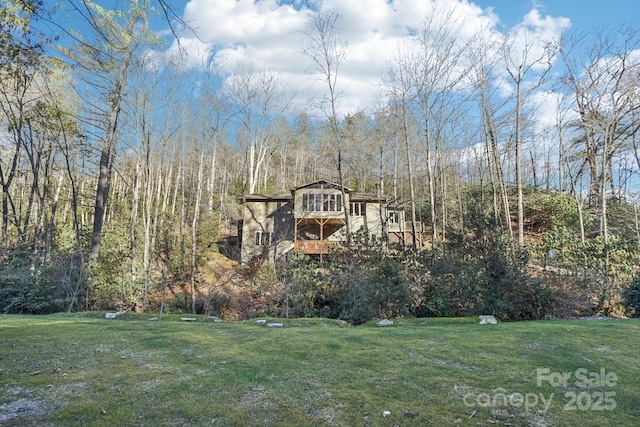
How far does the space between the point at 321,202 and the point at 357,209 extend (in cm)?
304

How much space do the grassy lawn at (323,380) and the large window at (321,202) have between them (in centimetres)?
1695

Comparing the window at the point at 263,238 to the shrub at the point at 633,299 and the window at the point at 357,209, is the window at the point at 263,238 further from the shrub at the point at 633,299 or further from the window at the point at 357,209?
the shrub at the point at 633,299

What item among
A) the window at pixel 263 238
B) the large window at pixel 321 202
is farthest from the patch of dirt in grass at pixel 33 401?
the window at pixel 263 238

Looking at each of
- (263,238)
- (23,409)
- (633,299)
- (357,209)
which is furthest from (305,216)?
(23,409)

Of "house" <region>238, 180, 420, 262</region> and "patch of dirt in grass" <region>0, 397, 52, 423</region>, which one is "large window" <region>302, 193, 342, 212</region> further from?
"patch of dirt in grass" <region>0, 397, 52, 423</region>

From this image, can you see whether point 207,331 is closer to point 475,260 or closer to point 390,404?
point 390,404

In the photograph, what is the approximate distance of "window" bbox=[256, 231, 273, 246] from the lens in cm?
2253

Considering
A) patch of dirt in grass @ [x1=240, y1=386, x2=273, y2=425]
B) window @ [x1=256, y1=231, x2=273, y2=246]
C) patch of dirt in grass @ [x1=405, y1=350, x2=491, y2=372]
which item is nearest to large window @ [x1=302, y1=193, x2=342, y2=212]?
window @ [x1=256, y1=231, x2=273, y2=246]

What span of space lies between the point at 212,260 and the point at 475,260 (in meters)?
15.6

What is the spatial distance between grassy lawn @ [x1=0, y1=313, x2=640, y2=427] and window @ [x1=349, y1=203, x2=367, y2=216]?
18154mm

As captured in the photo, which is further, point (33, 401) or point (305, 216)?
point (305, 216)

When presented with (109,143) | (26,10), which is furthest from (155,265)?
(26,10)

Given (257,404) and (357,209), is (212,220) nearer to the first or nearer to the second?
(357,209)

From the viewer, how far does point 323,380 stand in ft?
10.7
